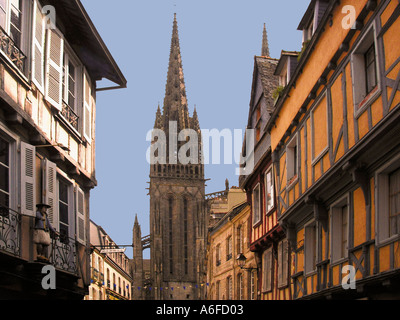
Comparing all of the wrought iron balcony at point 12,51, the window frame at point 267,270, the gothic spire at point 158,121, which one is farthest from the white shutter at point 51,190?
the gothic spire at point 158,121

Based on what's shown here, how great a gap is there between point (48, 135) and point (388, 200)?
6900mm

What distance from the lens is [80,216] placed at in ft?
54.0

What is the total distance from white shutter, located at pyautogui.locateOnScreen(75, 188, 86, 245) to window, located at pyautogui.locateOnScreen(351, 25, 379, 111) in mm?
7326

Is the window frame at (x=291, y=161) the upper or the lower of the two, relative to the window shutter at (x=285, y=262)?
upper

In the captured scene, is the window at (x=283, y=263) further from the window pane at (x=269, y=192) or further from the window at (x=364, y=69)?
the window at (x=364, y=69)

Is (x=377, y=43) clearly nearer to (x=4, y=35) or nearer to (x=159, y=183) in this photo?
(x=4, y=35)

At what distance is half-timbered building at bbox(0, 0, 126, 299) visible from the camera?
39.1 ft

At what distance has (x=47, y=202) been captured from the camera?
13.7 meters

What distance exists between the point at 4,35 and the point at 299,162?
734 cm

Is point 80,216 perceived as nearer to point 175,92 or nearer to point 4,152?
point 4,152

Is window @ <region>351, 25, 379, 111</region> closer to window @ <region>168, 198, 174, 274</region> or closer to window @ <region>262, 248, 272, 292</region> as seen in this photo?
window @ <region>262, 248, 272, 292</region>

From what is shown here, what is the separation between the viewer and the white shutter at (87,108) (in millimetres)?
17186

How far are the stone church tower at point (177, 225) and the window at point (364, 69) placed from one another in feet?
303

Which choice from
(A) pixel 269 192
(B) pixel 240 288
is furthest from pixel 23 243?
(B) pixel 240 288
